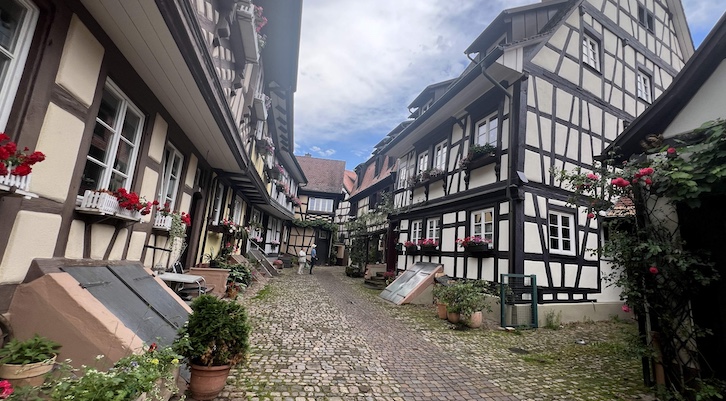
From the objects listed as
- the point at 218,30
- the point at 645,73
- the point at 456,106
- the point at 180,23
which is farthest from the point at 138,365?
the point at 645,73

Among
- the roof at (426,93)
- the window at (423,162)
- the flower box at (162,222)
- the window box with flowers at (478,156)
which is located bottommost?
the flower box at (162,222)

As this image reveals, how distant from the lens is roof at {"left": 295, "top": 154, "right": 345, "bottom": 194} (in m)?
28.1

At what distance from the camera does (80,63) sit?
9.50 feet

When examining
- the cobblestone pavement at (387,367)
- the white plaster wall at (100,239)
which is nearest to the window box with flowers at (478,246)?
the cobblestone pavement at (387,367)

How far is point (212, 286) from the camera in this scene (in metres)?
6.99

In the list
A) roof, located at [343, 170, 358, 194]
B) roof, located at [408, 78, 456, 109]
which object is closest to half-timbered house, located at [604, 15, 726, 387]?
roof, located at [408, 78, 456, 109]

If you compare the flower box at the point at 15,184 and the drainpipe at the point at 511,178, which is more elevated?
the drainpipe at the point at 511,178

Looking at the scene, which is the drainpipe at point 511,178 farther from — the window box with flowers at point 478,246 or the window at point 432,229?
the window at point 432,229

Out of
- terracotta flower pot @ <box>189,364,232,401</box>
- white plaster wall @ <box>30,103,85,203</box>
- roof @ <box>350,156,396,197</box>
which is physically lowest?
terracotta flower pot @ <box>189,364,232,401</box>

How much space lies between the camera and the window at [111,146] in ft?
11.7

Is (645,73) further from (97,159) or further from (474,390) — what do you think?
(97,159)

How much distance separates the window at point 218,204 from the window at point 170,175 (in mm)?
2971

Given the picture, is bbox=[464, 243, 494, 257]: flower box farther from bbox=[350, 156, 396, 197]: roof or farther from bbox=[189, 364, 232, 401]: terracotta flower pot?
bbox=[350, 156, 396, 197]: roof

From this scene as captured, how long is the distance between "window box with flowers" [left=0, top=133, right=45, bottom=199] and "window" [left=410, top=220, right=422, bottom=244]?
11037 millimetres
